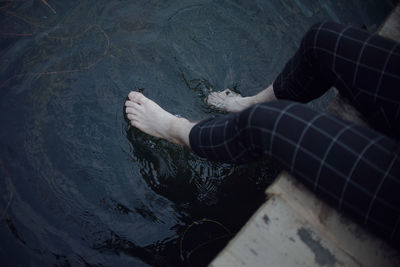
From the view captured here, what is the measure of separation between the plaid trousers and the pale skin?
19 cm

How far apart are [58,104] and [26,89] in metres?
0.22

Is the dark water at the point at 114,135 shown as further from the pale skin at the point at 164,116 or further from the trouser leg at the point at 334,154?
the trouser leg at the point at 334,154

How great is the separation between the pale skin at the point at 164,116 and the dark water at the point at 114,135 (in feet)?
0.41

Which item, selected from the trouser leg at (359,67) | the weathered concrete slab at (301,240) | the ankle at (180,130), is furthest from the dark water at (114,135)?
the trouser leg at (359,67)

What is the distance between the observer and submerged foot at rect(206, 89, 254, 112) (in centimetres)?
187

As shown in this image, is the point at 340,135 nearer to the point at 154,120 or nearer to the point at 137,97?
the point at 154,120

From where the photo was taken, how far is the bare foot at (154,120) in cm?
Result: 156

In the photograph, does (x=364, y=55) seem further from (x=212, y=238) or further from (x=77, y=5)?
(x=77, y=5)

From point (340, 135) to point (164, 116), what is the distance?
3.17 ft

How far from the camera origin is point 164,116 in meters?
1.68

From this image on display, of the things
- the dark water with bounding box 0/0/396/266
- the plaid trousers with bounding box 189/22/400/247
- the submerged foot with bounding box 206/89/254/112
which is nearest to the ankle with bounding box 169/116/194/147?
the plaid trousers with bounding box 189/22/400/247

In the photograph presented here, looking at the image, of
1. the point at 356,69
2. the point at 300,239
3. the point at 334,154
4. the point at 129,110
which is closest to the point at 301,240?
the point at 300,239

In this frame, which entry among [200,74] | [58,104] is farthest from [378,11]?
[58,104]

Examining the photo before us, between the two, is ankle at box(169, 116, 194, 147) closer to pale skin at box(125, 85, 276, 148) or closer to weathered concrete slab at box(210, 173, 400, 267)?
pale skin at box(125, 85, 276, 148)
